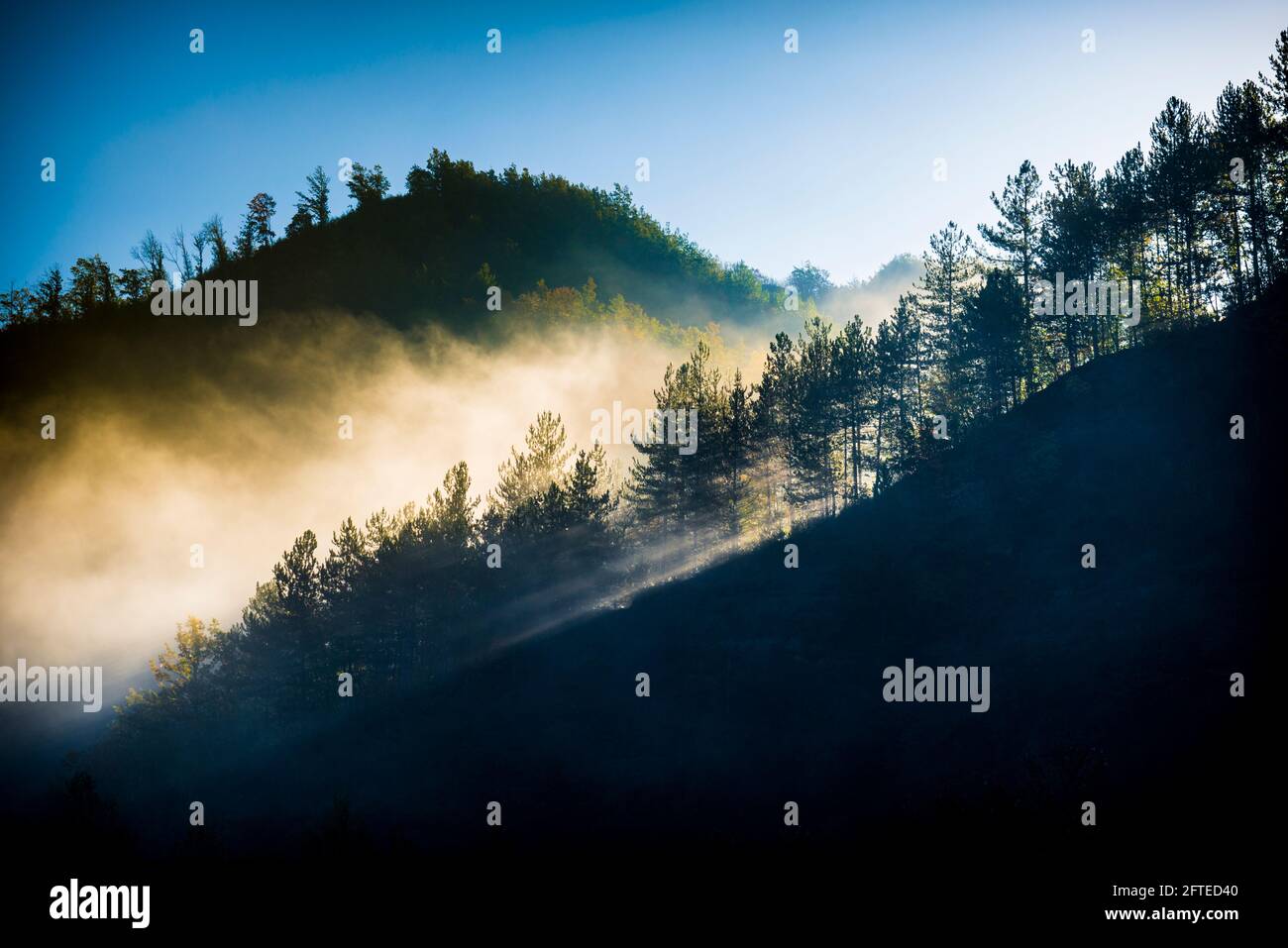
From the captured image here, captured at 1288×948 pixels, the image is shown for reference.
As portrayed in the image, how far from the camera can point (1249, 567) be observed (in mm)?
31578

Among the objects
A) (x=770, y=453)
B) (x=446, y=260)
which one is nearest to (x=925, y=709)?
(x=770, y=453)

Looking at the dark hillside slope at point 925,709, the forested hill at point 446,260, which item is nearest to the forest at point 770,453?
the dark hillside slope at point 925,709

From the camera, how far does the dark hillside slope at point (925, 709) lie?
22.3 m

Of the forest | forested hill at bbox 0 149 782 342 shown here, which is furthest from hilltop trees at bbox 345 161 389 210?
the forest

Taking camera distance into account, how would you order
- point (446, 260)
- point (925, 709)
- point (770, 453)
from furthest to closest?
point (446, 260), point (770, 453), point (925, 709)

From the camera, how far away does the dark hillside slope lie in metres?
22.3

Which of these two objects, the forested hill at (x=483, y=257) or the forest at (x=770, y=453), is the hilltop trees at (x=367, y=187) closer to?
the forested hill at (x=483, y=257)

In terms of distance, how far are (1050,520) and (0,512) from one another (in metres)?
146

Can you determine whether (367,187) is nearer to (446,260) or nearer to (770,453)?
(446,260)

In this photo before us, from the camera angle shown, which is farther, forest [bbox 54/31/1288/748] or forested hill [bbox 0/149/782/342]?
forested hill [bbox 0/149/782/342]

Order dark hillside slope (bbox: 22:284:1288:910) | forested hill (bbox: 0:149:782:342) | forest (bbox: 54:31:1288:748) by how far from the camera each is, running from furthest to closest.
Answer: forested hill (bbox: 0:149:782:342) < forest (bbox: 54:31:1288:748) < dark hillside slope (bbox: 22:284:1288:910)

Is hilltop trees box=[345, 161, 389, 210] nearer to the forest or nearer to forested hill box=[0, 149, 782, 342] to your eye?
forested hill box=[0, 149, 782, 342]

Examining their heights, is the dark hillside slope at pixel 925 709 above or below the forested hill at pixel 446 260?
below

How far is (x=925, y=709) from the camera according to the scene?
3325 cm
